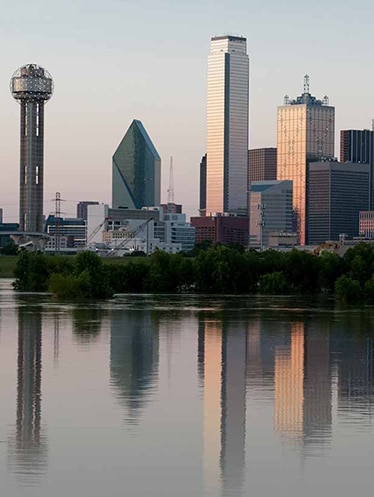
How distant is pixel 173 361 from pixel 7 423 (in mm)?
15397

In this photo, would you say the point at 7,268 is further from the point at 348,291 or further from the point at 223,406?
the point at 223,406

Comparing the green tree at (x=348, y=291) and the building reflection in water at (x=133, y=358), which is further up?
the green tree at (x=348, y=291)

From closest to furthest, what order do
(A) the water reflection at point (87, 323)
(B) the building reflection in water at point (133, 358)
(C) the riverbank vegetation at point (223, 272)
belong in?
(B) the building reflection in water at point (133, 358) → (A) the water reflection at point (87, 323) → (C) the riverbank vegetation at point (223, 272)

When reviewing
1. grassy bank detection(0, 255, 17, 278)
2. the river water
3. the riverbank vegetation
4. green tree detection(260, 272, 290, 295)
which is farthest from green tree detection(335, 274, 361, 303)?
grassy bank detection(0, 255, 17, 278)

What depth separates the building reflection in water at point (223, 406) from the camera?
25000mm

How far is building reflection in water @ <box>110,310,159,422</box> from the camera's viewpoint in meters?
34.9

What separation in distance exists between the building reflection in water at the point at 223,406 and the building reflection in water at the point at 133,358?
1866mm

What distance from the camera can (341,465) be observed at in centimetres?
2567

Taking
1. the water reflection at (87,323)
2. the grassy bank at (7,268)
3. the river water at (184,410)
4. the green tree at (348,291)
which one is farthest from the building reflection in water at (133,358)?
the grassy bank at (7,268)

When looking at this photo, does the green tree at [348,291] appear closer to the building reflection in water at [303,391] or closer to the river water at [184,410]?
the river water at [184,410]

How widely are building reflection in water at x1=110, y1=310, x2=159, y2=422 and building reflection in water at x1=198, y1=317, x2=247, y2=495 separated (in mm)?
1866

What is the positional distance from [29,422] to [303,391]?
32.9 feet

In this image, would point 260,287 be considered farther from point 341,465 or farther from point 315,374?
point 341,465

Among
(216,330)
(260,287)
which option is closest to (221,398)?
(216,330)
